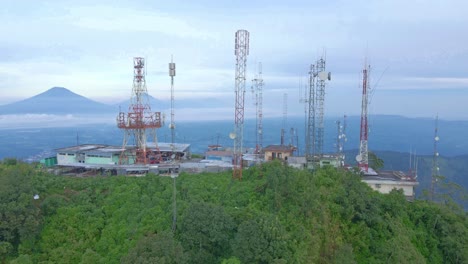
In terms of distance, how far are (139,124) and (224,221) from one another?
14.2 meters

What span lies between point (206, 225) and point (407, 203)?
13606mm

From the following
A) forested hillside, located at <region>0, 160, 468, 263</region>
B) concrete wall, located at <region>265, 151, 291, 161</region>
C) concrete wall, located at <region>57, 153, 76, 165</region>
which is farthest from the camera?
concrete wall, located at <region>265, 151, 291, 161</region>

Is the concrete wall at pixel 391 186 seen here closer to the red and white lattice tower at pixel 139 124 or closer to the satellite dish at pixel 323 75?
the satellite dish at pixel 323 75

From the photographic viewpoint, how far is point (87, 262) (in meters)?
13.4

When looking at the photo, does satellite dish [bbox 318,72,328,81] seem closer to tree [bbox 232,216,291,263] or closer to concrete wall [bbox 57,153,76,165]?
tree [bbox 232,216,291,263]

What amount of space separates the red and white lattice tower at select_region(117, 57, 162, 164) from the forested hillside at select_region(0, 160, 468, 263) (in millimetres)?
5605

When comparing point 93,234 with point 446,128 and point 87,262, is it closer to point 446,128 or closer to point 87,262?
point 87,262

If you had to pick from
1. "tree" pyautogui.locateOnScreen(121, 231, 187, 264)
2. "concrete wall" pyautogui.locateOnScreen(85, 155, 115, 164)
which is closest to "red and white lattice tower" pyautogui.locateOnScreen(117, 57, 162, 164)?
"concrete wall" pyautogui.locateOnScreen(85, 155, 115, 164)

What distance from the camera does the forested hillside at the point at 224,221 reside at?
45.0ft

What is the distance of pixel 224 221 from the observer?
14.7 meters

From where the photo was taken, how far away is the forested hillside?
45.0 feet

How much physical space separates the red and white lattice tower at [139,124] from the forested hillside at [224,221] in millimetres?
5605

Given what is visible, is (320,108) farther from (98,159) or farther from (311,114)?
(98,159)

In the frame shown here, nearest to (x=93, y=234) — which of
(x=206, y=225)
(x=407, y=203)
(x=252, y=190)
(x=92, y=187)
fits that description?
(x=92, y=187)
